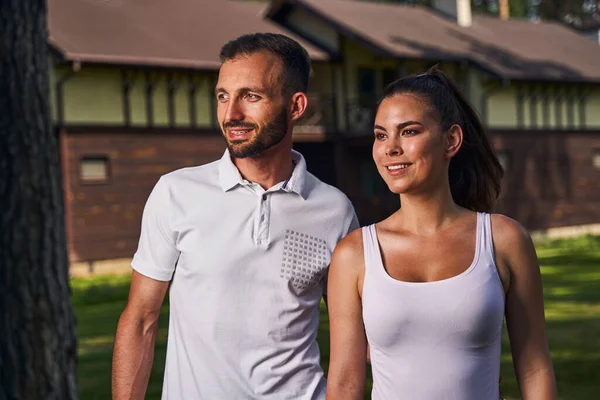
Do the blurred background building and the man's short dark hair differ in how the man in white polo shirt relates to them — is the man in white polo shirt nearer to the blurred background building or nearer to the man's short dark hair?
the man's short dark hair

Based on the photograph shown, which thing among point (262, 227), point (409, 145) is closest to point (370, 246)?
point (409, 145)

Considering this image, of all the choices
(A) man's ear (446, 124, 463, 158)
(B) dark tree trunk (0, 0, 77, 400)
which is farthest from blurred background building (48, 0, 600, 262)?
(A) man's ear (446, 124, 463, 158)

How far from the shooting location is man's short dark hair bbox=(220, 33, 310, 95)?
11.1 ft

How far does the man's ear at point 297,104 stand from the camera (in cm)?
344

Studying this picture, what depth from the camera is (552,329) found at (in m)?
14.3

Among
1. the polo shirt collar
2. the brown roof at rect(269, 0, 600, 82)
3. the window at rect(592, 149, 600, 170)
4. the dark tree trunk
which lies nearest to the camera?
the polo shirt collar

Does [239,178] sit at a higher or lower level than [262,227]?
higher

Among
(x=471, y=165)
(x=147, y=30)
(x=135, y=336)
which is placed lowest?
(x=135, y=336)

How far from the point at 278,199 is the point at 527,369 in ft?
3.18

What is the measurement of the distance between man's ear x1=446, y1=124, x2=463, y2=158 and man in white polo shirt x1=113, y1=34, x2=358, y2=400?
582 millimetres

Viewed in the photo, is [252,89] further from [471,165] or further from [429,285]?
[429,285]

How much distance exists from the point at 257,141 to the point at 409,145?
62cm

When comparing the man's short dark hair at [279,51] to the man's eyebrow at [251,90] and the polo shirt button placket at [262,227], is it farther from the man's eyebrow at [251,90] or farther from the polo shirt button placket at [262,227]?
the polo shirt button placket at [262,227]

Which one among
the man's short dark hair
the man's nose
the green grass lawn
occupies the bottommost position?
the green grass lawn
